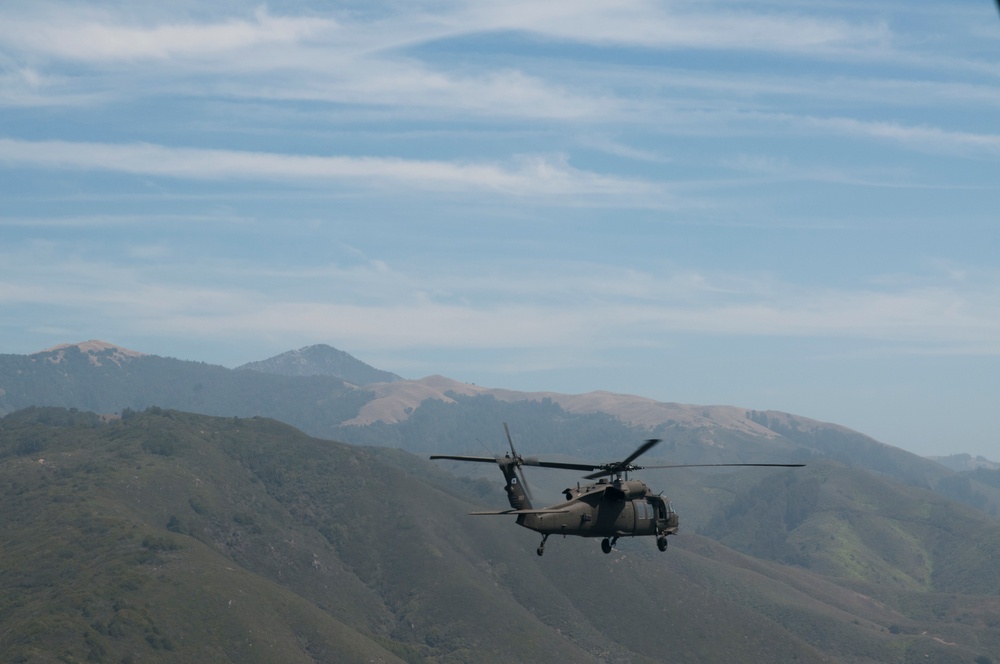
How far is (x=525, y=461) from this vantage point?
2672 inches

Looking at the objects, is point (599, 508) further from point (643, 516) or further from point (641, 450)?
point (641, 450)

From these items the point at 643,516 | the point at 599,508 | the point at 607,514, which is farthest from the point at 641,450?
the point at 643,516

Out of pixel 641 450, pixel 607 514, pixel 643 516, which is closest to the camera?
pixel 641 450

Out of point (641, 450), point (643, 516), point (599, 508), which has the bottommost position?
point (643, 516)

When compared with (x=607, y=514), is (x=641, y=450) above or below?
above

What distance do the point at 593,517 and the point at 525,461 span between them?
20.4 ft

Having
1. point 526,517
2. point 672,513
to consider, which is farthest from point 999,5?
point 672,513

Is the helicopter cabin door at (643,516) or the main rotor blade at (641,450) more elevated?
the main rotor blade at (641,450)

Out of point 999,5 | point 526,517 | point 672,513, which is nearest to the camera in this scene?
point 999,5

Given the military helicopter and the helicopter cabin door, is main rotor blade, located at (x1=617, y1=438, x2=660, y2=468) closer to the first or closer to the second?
the military helicopter

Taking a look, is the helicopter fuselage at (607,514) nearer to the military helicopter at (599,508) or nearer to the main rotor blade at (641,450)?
the military helicopter at (599,508)

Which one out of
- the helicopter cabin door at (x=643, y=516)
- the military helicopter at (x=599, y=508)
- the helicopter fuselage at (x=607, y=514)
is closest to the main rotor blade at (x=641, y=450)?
the military helicopter at (x=599, y=508)

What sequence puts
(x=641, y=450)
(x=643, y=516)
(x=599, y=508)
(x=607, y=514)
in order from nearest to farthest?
(x=641, y=450)
(x=599, y=508)
(x=607, y=514)
(x=643, y=516)

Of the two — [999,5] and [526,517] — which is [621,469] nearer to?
[526,517]
